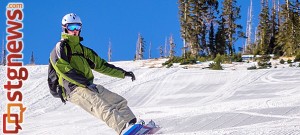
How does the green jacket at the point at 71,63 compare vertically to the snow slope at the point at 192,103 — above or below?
above

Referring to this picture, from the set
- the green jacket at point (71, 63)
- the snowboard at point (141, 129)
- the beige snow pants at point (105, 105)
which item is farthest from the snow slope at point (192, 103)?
the green jacket at point (71, 63)

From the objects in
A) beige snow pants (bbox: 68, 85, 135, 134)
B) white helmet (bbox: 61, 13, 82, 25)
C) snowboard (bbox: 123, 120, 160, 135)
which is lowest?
snowboard (bbox: 123, 120, 160, 135)

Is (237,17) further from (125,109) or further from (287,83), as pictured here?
(125,109)

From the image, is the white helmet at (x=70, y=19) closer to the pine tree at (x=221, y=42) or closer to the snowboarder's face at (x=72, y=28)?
the snowboarder's face at (x=72, y=28)

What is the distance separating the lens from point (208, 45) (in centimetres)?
4922

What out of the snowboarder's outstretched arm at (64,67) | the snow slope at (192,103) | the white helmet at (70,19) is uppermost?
the white helmet at (70,19)

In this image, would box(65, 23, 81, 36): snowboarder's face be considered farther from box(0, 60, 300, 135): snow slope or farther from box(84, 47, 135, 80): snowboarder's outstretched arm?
box(0, 60, 300, 135): snow slope

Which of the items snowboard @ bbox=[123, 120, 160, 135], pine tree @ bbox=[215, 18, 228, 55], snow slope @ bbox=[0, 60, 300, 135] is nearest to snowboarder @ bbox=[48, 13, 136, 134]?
snowboard @ bbox=[123, 120, 160, 135]

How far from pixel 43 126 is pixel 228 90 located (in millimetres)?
7119

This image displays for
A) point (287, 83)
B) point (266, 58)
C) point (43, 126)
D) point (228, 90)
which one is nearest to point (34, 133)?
point (43, 126)

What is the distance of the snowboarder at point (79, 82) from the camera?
554 centimetres

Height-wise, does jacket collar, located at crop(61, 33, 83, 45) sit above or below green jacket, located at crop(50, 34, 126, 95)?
above

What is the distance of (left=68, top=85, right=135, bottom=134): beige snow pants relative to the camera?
562 cm

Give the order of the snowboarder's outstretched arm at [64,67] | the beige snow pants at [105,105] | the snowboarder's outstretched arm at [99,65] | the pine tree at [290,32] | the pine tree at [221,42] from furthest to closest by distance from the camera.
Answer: the pine tree at [221,42] < the pine tree at [290,32] < the snowboarder's outstretched arm at [99,65] < the beige snow pants at [105,105] < the snowboarder's outstretched arm at [64,67]
